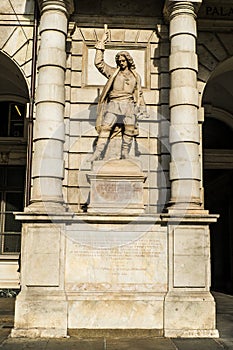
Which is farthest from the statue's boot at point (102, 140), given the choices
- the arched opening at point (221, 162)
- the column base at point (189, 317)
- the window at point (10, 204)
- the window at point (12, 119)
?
the window at point (12, 119)

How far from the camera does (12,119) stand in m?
19.8

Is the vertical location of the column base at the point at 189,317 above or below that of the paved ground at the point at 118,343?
above

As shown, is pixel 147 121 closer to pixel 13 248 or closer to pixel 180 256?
pixel 180 256

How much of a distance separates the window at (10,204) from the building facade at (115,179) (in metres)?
4.58

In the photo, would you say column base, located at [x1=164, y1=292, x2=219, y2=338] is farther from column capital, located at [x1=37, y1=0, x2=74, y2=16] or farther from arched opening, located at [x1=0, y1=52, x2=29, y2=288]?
arched opening, located at [x1=0, y1=52, x2=29, y2=288]

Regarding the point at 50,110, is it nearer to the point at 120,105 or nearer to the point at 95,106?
the point at 120,105

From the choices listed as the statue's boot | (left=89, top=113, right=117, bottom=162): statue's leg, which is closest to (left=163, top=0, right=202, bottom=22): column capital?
(left=89, top=113, right=117, bottom=162): statue's leg

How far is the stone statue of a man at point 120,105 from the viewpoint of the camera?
12.0 m

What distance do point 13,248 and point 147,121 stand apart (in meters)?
8.14

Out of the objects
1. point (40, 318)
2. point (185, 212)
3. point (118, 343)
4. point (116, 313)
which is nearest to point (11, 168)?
point (40, 318)

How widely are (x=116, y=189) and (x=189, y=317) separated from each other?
11.2ft

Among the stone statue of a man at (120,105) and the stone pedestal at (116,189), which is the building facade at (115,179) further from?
the stone statue of a man at (120,105)

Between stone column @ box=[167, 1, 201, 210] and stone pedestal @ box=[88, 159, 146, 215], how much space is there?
38.3 inches

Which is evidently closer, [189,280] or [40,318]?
[40,318]
